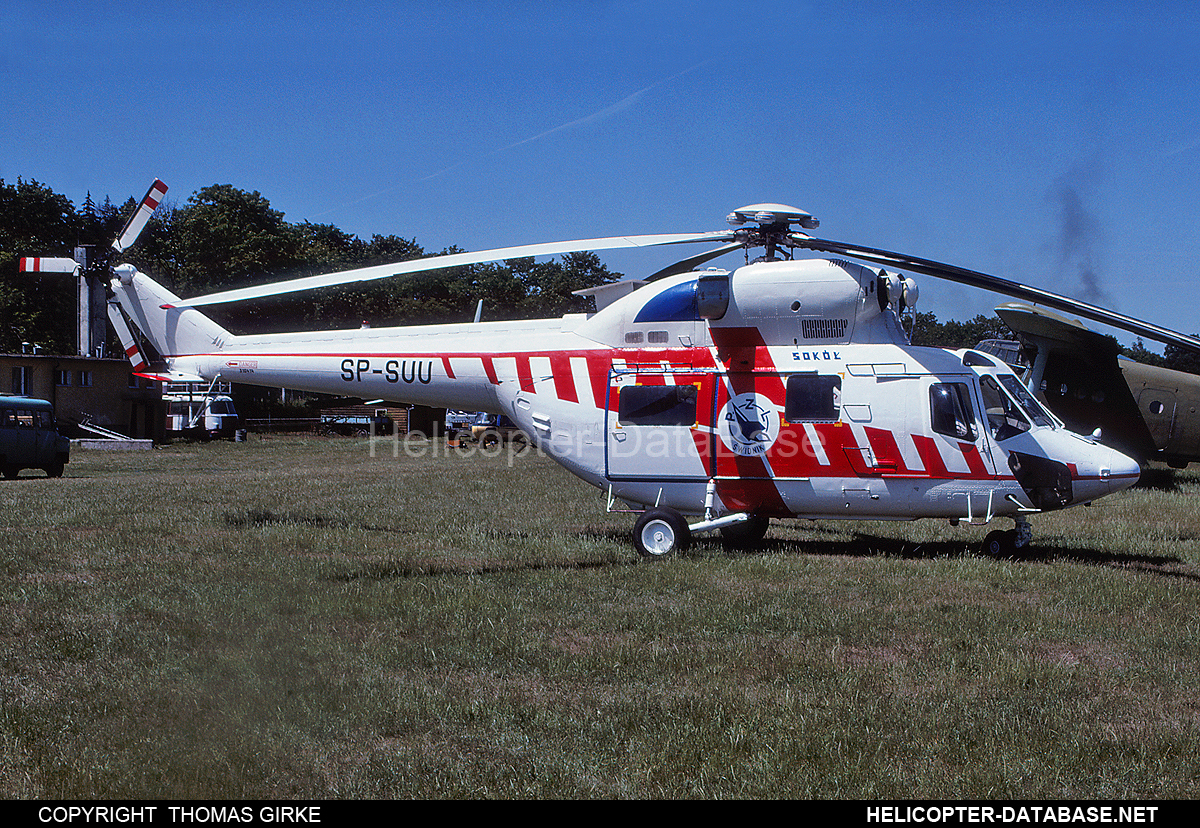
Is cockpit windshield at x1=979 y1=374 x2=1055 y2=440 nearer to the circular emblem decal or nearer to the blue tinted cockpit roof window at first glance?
the circular emblem decal

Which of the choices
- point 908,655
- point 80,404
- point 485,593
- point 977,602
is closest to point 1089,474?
point 977,602

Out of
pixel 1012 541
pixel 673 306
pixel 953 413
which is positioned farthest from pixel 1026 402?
pixel 673 306

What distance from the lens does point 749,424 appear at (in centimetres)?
1173

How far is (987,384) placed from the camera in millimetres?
11367

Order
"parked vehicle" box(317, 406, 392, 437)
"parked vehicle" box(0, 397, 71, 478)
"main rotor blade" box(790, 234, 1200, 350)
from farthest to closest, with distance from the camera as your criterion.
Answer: "parked vehicle" box(317, 406, 392, 437), "parked vehicle" box(0, 397, 71, 478), "main rotor blade" box(790, 234, 1200, 350)

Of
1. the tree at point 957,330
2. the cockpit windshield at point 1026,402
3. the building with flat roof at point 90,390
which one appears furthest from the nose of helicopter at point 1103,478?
the tree at point 957,330

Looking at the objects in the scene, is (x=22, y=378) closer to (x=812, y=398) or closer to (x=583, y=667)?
(x=812, y=398)

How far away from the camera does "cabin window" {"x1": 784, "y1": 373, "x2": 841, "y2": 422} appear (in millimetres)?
11484

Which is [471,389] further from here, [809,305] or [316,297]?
[316,297]

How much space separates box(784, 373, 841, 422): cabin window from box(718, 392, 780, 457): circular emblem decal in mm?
216

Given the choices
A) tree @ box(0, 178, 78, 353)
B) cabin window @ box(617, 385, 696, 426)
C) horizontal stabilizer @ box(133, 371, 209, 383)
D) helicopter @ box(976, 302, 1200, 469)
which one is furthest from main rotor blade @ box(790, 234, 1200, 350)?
tree @ box(0, 178, 78, 353)

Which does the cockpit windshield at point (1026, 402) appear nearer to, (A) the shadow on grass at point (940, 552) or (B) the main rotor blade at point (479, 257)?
(A) the shadow on grass at point (940, 552)

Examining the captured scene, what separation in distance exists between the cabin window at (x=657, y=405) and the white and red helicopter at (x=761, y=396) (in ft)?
0.08

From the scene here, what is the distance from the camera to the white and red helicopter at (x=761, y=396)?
11203 millimetres
